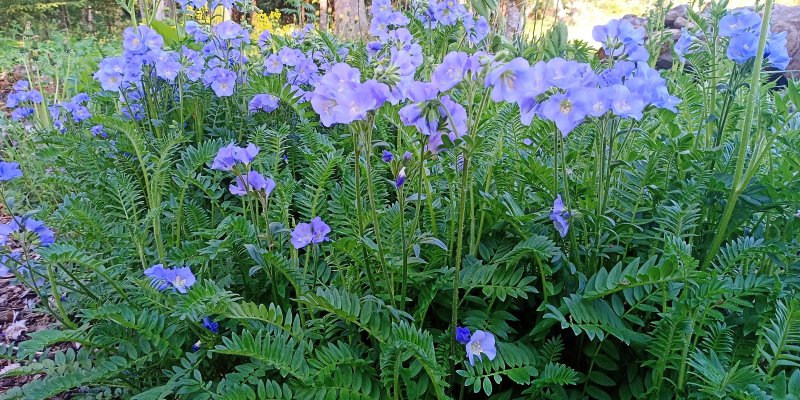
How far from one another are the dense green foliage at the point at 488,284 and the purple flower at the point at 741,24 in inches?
3.6

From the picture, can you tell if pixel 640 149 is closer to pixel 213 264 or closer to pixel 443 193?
pixel 443 193

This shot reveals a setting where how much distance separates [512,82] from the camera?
1.05m

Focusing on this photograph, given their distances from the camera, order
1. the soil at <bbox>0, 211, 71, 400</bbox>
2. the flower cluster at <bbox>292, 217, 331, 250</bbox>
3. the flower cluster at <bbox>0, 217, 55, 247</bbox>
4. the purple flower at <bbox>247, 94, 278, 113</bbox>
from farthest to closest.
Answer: the purple flower at <bbox>247, 94, 278, 113</bbox>
the soil at <bbox>0, 211, 71, 400</bbox>
the flower cluster at <bbox>0, 217, 55, 247</bbox>
the flower cluster at <bbox>292, 217, 331, 250</bbox>

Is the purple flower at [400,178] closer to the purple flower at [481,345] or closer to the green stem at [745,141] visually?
the purple flower at [481,345]

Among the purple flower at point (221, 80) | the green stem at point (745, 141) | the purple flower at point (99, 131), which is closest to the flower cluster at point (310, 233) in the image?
the green stem at point (745, 141)

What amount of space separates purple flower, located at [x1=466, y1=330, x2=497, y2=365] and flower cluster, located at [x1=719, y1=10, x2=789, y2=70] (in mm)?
→ 842

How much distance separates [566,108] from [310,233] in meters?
0.68

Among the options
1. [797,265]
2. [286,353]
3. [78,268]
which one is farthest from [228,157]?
[797,265]

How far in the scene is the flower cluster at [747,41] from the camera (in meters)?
1.30

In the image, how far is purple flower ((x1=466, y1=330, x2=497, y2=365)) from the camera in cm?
119

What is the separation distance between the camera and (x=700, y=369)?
106 cm

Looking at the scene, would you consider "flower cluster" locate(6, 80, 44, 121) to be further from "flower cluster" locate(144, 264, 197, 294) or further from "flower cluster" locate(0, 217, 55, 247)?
"flower cluster" locate(144, 264, 197, 294)

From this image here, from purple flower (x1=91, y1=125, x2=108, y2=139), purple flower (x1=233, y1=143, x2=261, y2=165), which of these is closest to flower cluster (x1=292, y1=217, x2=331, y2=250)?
purple flower (x1=233, y1=143, x2=261, y2=165)

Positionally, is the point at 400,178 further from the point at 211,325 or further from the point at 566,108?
the point at 211,325
